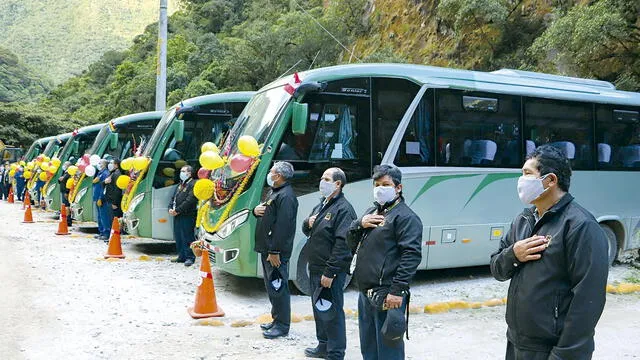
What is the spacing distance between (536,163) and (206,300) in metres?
4.88

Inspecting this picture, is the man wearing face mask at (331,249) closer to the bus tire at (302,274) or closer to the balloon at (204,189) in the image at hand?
the bus tire at (302,274)

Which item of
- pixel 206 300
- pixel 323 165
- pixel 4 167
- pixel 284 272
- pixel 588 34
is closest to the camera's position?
pixel 284 272

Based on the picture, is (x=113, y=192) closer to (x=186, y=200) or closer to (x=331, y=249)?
(x=186, y=200)

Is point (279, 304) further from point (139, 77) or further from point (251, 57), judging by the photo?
point (139, 77)

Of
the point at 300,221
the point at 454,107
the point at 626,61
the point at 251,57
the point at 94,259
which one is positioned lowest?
the point at 94,259

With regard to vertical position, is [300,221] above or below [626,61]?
below

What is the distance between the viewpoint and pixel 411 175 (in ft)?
27.3

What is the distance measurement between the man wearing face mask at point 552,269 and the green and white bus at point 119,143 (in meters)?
12.6

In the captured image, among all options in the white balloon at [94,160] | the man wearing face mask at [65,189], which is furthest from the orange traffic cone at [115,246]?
the man wearing face mask at [65,189]

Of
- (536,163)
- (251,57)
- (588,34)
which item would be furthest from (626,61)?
(251,57)

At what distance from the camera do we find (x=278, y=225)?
5.96 meters

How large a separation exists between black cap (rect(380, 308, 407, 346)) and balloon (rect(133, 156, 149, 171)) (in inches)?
317

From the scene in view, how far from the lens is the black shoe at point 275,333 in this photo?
6.06m

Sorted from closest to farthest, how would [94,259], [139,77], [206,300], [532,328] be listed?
1. [532,328]
2. [206,300]
3. [94,259]
4. [139,77]
